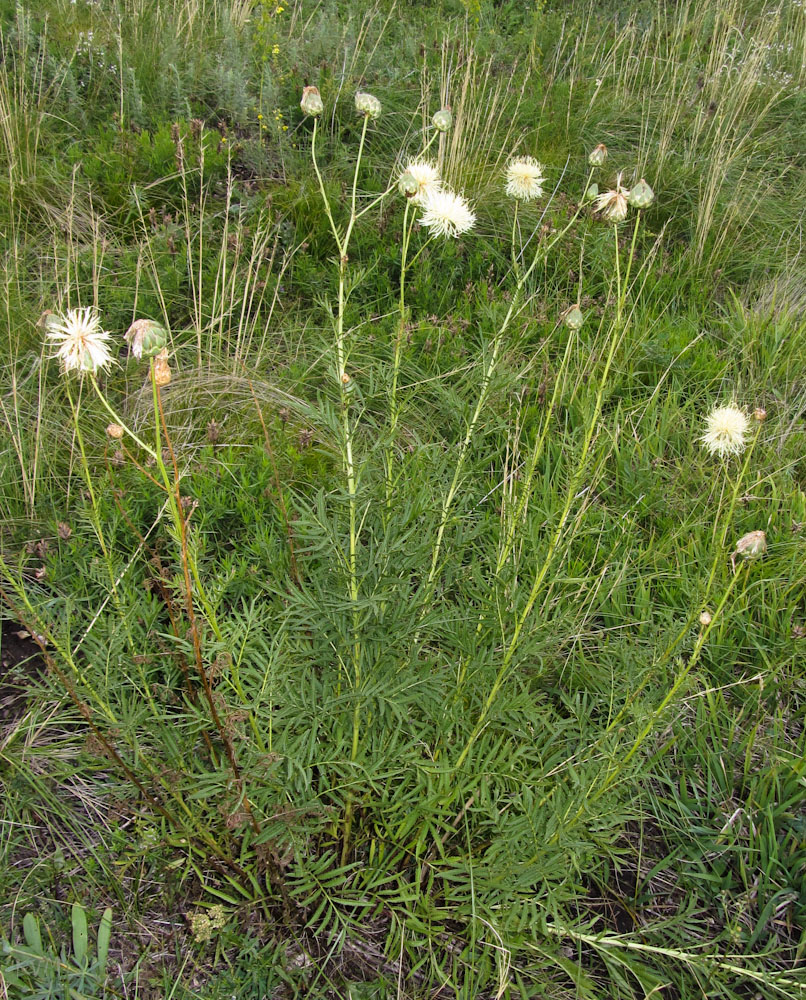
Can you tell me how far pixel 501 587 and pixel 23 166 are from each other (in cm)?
307

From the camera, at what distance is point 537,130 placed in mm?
4035

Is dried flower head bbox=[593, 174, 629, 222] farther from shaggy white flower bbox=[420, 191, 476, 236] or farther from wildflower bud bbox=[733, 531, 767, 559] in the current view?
wildflower bud bbox=[733, 531, 767, 559]

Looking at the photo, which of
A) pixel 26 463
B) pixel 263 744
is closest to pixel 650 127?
pixel 26 463

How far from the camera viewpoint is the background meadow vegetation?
1.57m

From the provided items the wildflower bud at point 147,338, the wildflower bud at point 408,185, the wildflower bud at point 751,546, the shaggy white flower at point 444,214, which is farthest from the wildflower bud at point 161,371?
the wildflower bud at point 751,546

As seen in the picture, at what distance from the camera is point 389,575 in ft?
5.20

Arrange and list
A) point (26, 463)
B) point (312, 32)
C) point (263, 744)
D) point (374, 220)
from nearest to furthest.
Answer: point (263, 744)
point (26, 463)
point (374, 220)
point (312, 32)

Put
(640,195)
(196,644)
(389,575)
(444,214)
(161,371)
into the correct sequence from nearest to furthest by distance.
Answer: (161,371), (196,644), (640,195), (389,575), (444,214)

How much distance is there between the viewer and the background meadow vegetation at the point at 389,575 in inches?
62.0

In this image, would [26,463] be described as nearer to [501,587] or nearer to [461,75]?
[501,587]

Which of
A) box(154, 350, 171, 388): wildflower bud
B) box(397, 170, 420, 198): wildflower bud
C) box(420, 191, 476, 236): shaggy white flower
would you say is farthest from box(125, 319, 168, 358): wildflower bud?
box(420, 191, 476, 236): shaggy white flower

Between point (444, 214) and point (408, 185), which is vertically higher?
point (408, 185)

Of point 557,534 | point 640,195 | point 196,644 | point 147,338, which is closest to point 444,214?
point 640,195

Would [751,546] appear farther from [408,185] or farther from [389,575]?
[408,185]
